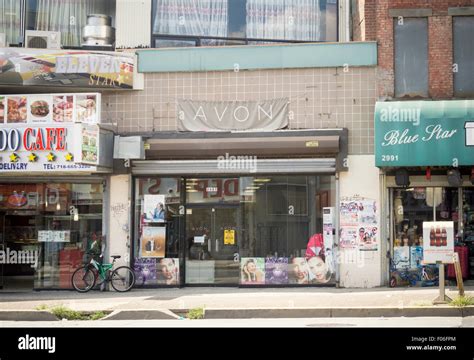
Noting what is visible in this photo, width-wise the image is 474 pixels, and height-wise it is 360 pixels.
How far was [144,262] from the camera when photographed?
18531mm

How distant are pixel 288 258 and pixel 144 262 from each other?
367 centimetres

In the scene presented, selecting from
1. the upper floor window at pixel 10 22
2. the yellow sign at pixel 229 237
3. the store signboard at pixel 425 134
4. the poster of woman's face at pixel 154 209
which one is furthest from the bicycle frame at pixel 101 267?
the store signboard at pixel 425 134

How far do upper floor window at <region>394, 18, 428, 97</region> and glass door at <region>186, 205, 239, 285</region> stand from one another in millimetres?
5164

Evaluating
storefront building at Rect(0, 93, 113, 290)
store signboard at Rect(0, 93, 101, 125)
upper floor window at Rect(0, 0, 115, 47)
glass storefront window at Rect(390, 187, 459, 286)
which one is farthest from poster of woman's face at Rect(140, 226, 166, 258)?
glass storefront window at Rect(390, 187, 459, 286)

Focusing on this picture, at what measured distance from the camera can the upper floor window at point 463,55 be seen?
17697 millimetres

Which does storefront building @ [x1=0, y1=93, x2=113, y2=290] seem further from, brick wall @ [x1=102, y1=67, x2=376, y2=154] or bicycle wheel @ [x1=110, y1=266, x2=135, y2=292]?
bicycle wheel @ [x1=110, y1=266, x2=135, y2=292]

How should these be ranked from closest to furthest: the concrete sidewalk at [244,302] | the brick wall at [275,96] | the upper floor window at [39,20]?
the concrete sidewalk at [244,302] < the brick wall at [275,96] < the upper floor window at [39,20]

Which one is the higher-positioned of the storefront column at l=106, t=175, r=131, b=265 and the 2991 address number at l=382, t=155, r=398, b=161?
the 2991 address number at l=382, t=155, r=398, b=161

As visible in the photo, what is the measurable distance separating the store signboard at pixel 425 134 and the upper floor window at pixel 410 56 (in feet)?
3.04

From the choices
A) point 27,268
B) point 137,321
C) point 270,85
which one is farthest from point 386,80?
point 27,268

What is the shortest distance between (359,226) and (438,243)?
363cm

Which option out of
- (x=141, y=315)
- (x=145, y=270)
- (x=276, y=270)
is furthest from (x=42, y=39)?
(x=141, y=315)

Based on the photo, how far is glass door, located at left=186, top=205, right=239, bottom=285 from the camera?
60.1 ft

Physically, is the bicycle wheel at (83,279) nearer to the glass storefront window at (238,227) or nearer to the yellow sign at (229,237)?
the glass storefront window at (238,227)
